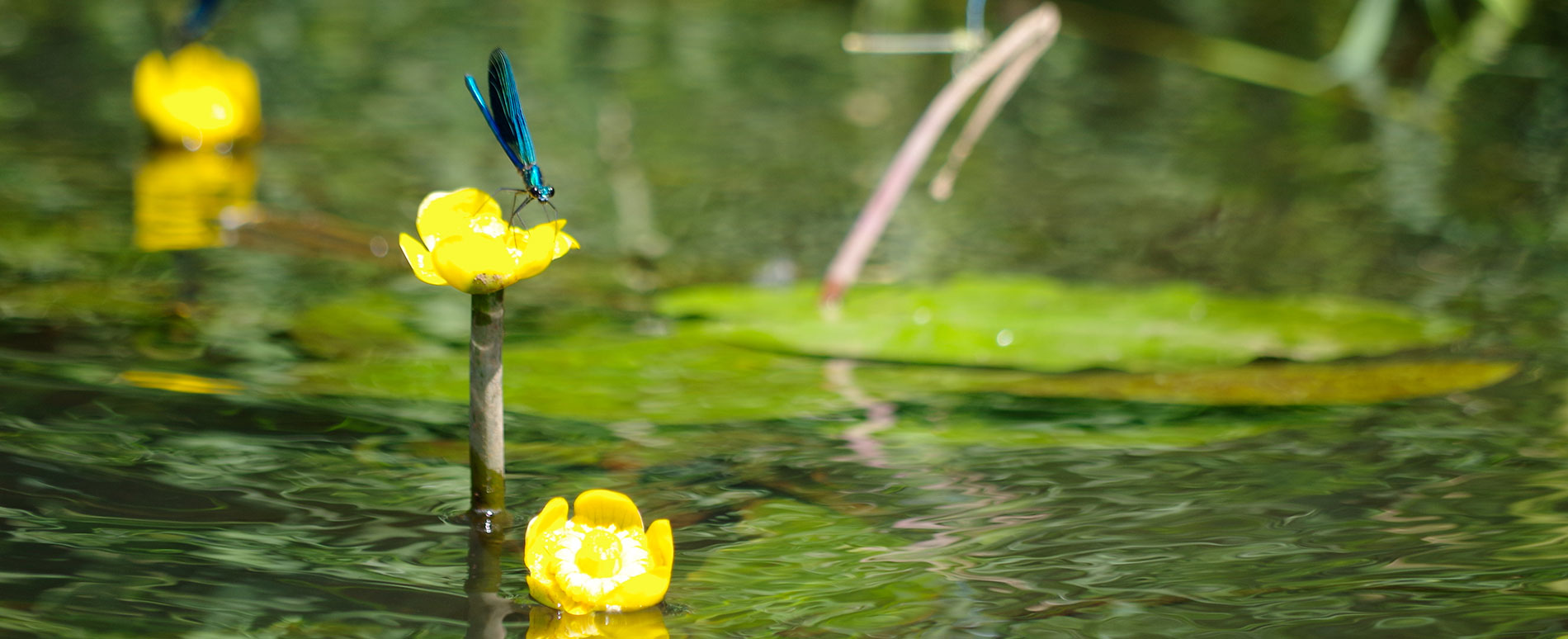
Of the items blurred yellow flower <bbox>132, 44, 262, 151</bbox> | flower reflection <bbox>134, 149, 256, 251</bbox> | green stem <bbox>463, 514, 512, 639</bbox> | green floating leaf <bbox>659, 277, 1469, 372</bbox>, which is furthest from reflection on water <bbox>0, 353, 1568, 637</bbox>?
blurred yellow flower <bbox>132, 44, 262, 151</bbox>

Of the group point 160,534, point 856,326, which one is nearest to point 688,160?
point 856,326

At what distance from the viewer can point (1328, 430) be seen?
1232 mm

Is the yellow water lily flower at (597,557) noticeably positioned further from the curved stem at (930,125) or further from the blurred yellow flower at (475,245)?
the curved stem at (930,125)

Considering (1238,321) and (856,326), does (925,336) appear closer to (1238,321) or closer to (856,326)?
(856,326)

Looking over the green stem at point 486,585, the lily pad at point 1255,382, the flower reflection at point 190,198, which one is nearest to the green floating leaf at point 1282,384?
the lily pad at point 1255,382

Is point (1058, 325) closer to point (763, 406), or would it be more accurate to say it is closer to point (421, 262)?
point (763, 406)

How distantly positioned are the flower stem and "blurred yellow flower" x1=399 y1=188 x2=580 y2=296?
26mm

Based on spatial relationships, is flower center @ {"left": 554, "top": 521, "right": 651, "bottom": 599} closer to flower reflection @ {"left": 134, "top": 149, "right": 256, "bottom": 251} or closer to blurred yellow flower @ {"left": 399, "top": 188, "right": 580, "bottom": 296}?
blurred yellow flower @ {"left": 399, "top": 188, "right": 580, "bottom": 296}

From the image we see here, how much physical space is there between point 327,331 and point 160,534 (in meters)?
0.55

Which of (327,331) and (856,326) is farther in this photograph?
(856,326)

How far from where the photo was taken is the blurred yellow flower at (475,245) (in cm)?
76

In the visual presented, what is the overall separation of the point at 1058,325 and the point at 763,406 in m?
0.41

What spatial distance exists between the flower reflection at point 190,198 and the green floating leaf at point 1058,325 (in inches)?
25.3

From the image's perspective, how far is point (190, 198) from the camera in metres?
2.00
